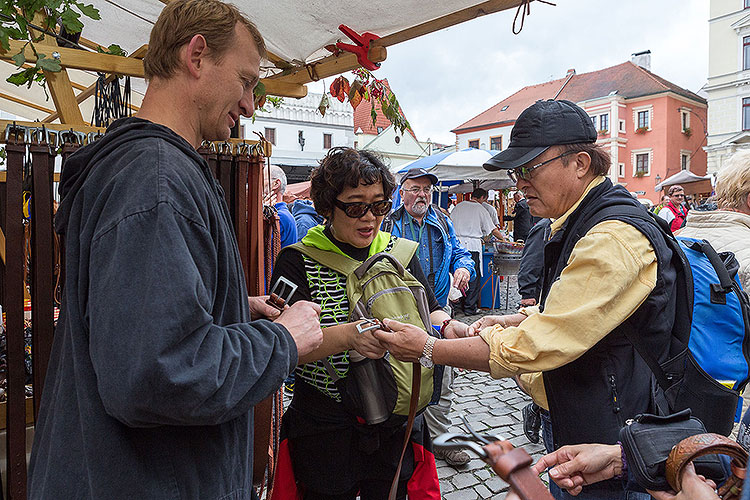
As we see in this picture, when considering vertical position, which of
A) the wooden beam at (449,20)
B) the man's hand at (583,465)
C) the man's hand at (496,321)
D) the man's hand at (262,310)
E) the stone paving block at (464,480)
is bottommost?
the stone paving block at (464,480)

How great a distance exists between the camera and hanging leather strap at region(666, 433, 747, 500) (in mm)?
1108

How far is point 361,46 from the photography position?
2.88 meters

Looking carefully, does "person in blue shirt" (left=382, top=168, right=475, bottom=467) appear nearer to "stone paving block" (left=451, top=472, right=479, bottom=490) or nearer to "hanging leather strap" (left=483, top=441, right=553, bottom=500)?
"stone paving block" (left=451, top=472, right=479, bottom=490)

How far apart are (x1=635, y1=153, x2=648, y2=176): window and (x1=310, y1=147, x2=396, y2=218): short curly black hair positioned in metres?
43.5

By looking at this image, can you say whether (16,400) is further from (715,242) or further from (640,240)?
(715,242)

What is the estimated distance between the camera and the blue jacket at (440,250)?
5.11 m

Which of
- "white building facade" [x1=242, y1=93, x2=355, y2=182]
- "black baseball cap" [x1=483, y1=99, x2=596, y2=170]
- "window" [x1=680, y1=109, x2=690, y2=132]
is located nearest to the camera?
"black baseball cap" [x1=483, y1=99, x2=596, y2=170]

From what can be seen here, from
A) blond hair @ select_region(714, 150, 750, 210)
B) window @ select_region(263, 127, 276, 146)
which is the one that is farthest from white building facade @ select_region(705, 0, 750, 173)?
blond hair @ select_region(714, 150, 750, 210)

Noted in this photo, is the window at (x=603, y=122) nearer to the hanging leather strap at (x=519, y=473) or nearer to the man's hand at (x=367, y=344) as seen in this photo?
the man's hand at (x=367, y=344)

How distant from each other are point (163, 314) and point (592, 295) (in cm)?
133

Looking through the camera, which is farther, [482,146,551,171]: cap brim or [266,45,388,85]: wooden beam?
[266,45,388,85]: wooden beam

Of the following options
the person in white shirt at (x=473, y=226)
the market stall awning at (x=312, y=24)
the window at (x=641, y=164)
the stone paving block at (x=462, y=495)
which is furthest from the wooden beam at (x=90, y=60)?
the window at (x=641, y=164)

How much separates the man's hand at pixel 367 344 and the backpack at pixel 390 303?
3.6 inches

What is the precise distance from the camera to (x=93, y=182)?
115 cm
